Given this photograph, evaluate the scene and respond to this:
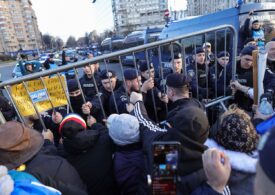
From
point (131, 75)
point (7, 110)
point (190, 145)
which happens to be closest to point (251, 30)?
point (131, 75)

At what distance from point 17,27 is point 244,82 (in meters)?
115

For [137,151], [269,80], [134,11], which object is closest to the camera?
[137,151]

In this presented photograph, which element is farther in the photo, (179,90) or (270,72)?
(270,72)

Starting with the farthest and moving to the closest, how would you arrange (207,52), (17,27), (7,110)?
(17,27), (7,110), (207,52)

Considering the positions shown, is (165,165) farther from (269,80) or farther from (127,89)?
(269,80)

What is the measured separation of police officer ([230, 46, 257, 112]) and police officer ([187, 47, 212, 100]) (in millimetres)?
409

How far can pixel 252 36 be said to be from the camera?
6258mm

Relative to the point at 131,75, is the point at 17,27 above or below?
above

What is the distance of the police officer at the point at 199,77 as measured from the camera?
346 cm

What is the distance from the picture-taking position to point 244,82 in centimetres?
356

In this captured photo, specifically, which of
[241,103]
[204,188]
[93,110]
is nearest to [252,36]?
[241,103]

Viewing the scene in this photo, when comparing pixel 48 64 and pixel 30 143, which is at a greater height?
pixel 30 143

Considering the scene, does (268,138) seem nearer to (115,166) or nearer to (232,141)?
(232,141)

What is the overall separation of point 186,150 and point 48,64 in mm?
10468
